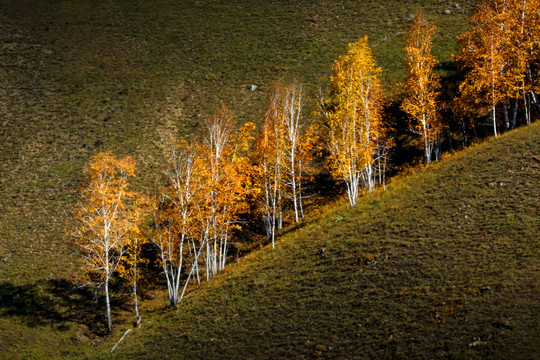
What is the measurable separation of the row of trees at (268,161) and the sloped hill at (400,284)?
4.19 metres

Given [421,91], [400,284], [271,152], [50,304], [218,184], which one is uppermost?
[421,91]

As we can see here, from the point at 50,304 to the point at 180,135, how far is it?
87.8ft

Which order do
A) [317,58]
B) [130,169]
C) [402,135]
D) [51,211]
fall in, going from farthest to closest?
[317,58] < [402,135] < [51,211] < [130,169]

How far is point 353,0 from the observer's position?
3337 inches

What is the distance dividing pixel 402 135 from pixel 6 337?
135 ft

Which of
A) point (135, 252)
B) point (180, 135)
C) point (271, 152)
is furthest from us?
point (180, 135)

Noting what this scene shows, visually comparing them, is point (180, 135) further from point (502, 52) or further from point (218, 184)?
point (502, 52)

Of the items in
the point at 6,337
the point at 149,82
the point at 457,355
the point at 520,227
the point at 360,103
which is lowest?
the point at 6,337

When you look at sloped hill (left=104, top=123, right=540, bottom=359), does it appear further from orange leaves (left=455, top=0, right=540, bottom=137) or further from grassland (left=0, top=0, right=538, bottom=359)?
orange leaves (left=455, top=0, right=540, bottom=137)

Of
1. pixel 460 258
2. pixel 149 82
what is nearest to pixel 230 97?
pixel 149 82

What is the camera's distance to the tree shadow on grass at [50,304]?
32219 millimetres

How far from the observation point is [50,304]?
33562 mm

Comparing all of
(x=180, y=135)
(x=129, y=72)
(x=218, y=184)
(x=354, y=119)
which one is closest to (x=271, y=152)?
(x=218, y=184)

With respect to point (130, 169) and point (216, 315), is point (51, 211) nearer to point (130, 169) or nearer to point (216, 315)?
point (130, 169)
